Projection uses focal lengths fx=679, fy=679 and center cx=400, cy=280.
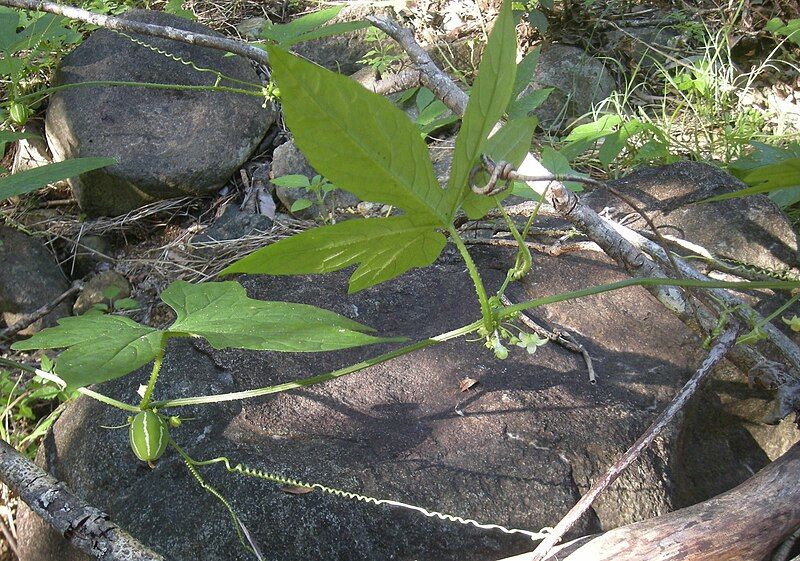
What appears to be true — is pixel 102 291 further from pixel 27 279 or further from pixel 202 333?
→ pixel 202 333

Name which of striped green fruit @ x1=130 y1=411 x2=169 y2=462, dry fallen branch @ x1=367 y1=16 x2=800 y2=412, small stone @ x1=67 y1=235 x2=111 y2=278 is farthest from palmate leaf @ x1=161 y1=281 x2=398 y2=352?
small stone @ x1=67 y1=235 x2=111 y2=278

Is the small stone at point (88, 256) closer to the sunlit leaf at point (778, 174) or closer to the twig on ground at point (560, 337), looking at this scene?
the twig on ground at point (560, 337)

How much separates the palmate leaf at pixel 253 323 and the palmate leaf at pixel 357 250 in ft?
0.29

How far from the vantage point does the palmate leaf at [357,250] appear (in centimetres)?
70

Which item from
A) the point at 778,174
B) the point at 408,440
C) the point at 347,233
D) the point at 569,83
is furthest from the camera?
the point at 569,83

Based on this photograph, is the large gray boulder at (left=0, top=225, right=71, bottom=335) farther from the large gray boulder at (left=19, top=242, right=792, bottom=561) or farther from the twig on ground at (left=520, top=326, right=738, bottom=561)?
the twig on ground at (left=520, top=326, right=738, bottom=561)

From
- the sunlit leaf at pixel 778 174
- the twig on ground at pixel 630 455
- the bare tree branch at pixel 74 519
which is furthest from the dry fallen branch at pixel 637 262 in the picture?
the bare tree branch at pixel 74 519

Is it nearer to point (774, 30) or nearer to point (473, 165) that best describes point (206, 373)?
point (473, 165)

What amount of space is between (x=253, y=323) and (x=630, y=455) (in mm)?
561

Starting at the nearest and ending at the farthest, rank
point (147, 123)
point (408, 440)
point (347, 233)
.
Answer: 1. point (347, 233)
2. point (408, 440)
3. point (147, 123)

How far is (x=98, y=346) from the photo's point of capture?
81 centimetres

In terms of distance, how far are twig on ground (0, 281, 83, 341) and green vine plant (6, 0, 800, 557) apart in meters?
1.34

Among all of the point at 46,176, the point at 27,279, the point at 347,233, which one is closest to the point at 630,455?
the point at 347,233

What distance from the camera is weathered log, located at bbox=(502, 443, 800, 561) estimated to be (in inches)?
37.5
